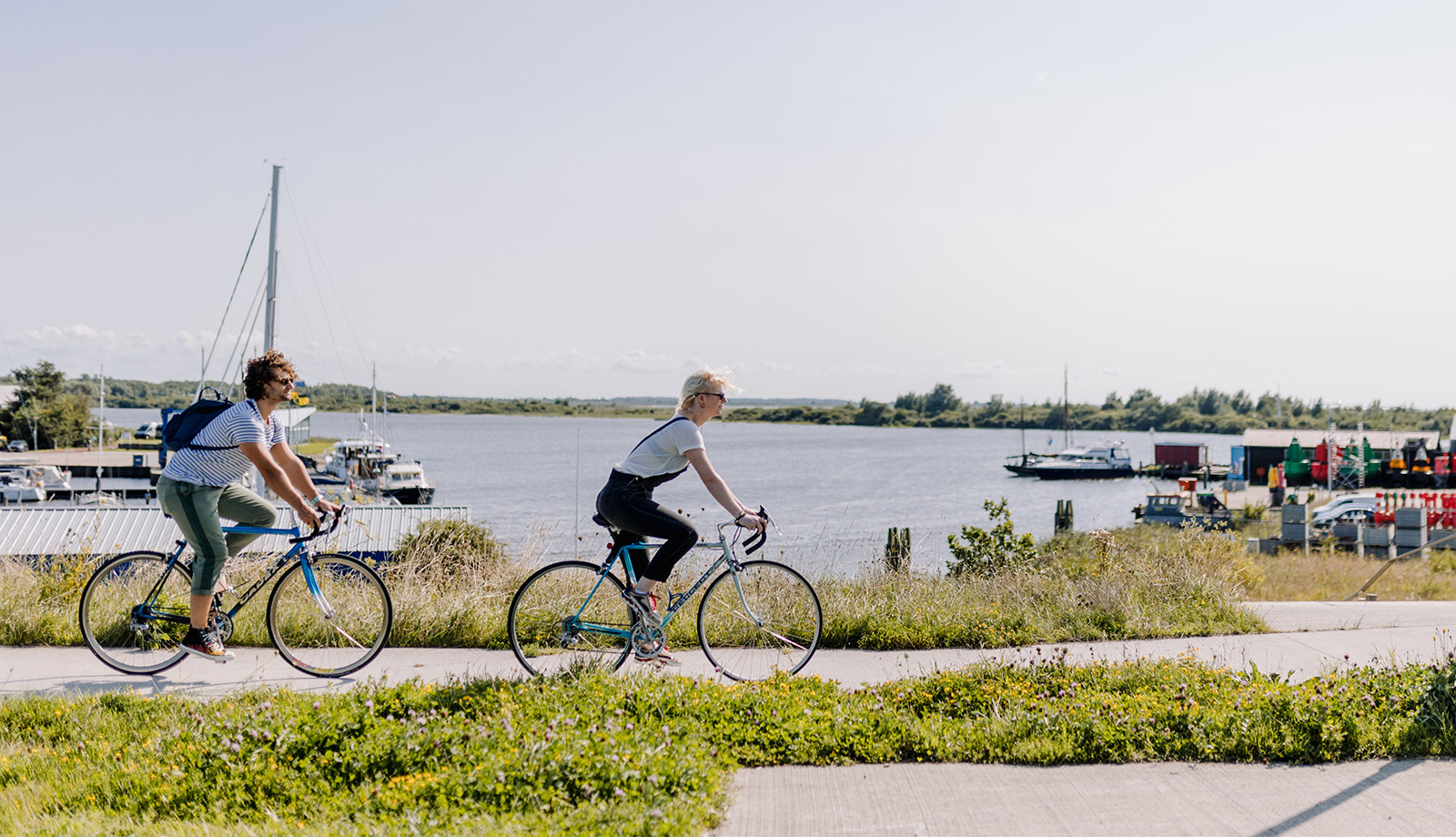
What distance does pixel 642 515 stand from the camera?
5379 millimetres

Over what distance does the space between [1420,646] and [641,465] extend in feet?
17.2

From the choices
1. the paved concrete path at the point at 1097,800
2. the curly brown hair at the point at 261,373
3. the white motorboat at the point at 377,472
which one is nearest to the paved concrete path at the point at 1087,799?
the paved concrete path at the point at 1097,800

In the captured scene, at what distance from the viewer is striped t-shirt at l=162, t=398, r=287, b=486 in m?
5.38

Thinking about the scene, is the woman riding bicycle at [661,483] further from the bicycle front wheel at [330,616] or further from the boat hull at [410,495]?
the boat hull at [410,495]

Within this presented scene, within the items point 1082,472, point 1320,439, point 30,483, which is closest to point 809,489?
point 1320,439

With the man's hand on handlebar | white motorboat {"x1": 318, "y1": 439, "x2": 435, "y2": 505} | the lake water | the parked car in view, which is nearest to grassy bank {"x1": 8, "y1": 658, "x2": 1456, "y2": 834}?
the man's hand on handlebar

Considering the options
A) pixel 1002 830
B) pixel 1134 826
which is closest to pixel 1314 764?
pixel 1134 826

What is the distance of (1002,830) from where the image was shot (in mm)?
3461

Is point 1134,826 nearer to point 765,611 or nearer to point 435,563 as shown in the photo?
point 765,611

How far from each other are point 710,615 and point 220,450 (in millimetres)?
2829

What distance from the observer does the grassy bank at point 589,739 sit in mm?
3512

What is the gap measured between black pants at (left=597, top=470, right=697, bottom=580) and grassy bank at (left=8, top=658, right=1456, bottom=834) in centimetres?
79

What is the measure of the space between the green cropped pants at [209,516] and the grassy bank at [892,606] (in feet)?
2.99

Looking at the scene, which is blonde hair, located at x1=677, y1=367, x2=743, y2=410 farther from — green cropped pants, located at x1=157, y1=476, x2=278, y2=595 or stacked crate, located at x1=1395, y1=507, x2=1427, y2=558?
stacked crate, located at x1=1395, y1=507, x2=1427, y2=558
